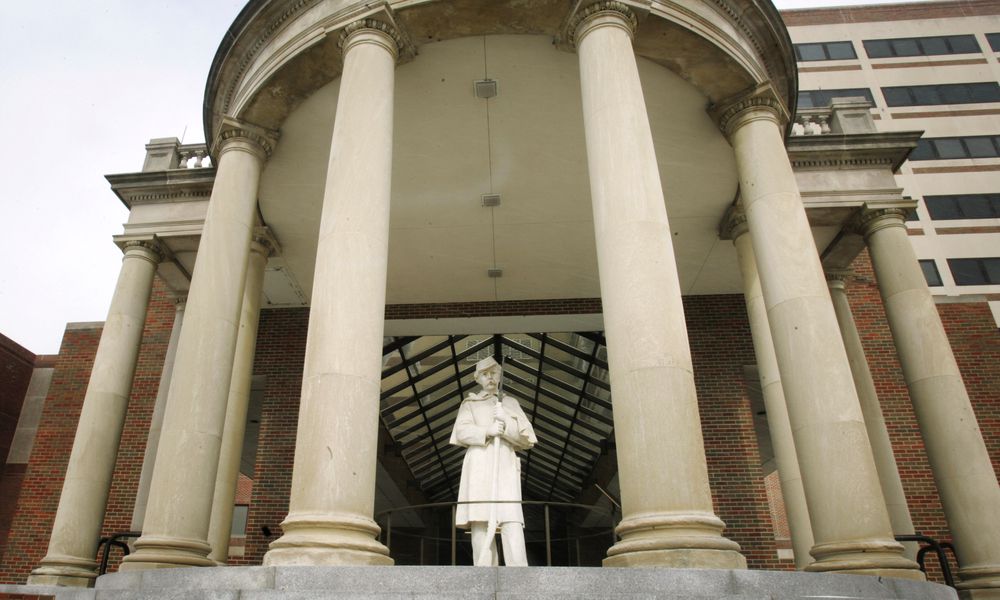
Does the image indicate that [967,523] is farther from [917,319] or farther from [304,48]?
[304,48]

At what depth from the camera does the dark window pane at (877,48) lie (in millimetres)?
43869

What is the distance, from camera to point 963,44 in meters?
43.4

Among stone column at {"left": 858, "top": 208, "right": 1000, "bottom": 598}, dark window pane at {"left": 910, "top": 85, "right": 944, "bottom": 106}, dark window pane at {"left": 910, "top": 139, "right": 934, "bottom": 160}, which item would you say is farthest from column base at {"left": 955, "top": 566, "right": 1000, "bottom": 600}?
dark window pane at {"left": 910, "top": 85, "right": 944, "bottom": 106}

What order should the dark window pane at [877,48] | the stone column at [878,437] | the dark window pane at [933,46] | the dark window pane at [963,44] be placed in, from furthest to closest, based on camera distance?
1. the dark window pane at [877,48]
2. the dark window pane at [933,46]
3. the dark window pane at [963,44]
4. the stone column at [878,437]

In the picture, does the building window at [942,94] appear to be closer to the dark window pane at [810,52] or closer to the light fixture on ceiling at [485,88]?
the dark window pane at [810,52]

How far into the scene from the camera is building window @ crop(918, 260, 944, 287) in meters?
36.7

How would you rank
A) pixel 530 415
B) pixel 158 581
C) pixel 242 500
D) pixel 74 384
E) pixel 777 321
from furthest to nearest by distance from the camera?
1. pixel 242 500
2. pixel 530 415
3. pixel 74 384
4. pixel 777 321
5. pixel 158 581

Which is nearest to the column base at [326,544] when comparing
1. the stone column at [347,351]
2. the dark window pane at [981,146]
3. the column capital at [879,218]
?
the stone column at [347,351]

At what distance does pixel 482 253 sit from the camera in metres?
16.0

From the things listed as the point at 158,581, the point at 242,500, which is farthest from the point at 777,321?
the point at 242,500

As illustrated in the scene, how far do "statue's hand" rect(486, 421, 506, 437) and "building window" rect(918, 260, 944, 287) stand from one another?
1428 inches

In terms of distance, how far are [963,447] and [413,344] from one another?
13.8 meters

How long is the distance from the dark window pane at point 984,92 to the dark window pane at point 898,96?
351 centimetres

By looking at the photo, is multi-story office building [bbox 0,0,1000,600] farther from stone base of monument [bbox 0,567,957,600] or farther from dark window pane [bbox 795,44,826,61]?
dark window pane [bbox 795,44,826,61]
